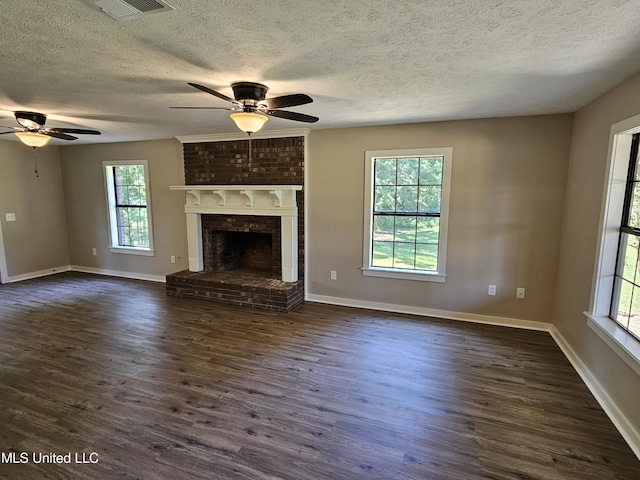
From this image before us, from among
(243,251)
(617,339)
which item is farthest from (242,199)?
→ (617,339)

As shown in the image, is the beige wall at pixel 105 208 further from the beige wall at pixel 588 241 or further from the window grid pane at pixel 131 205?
the beige wall at pixel 588 241

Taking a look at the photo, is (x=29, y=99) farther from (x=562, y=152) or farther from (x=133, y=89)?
(x=562, y=152)

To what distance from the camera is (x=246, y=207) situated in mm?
4652

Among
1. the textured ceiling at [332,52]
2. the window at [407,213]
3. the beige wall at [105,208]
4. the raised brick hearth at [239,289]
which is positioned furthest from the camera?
the beige wall at [105,208]

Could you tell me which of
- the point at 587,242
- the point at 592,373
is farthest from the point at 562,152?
the point at 592,373

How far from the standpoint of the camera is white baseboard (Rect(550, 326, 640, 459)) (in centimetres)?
200

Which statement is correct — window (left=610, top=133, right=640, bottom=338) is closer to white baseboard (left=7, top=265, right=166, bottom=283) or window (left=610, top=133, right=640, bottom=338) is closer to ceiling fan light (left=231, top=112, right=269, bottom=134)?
ceiling fan light (left=231, top=112, right=269, bottom=134)

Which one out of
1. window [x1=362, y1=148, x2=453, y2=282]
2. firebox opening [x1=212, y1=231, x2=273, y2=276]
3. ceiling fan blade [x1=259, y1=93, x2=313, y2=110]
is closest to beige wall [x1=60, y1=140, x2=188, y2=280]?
firebox opening [x1=212, y1=231, x2=273, y2=276]

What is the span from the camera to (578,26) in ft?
5.25

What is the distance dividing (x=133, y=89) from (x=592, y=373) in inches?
167

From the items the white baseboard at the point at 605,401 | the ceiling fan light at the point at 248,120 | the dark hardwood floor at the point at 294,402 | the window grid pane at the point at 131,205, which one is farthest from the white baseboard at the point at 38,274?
the white baseboard at the point at 605,401

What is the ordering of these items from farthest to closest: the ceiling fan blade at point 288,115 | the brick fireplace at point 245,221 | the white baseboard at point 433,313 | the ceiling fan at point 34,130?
the brick fireplace at point 245,221 → the white baseboard at point 433,313 → the ceiling fan at point 34,130 → the ceiling fan blade at point 288,115

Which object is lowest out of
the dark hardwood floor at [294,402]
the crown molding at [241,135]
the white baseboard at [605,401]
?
the dark hardwood floor at [294,402]

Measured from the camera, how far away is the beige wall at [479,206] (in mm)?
3516
